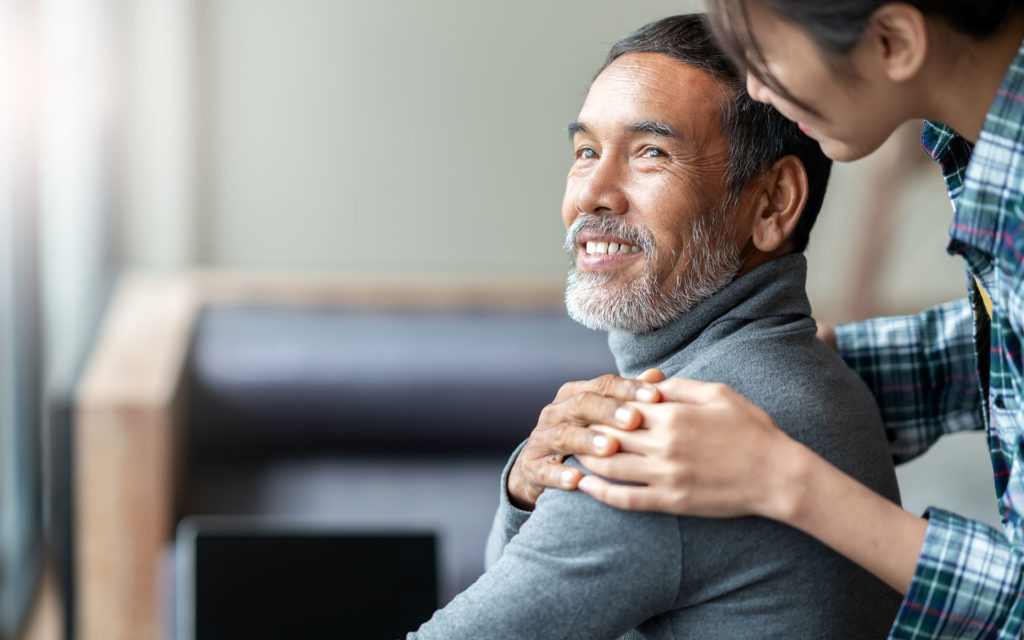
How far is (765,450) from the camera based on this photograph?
3.01 feet

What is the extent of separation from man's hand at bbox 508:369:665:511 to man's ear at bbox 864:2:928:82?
33 centimetres

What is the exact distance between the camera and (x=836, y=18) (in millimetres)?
872

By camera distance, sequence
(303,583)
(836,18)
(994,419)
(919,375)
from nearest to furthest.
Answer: (836,18)
(994,419)
(919,375)
(303,583)

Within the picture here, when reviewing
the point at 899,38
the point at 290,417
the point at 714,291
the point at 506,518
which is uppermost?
the point at 899,38

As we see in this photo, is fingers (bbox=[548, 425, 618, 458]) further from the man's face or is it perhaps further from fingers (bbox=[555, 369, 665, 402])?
the man's face

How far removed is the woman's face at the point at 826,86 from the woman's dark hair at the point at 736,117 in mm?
152

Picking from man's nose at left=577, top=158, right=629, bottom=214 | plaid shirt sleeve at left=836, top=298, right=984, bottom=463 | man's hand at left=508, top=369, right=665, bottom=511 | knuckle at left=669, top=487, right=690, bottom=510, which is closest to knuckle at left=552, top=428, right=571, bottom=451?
man's hand at left=508, top=369, right=665, bottom=511

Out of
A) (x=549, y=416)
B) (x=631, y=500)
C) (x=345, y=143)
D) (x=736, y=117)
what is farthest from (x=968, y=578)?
(x=345, y=143)

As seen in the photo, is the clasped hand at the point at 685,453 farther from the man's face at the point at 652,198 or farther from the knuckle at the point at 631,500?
the man's face at the point at 652,198

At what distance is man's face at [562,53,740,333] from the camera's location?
1116mm

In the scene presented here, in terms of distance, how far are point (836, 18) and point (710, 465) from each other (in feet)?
1.20

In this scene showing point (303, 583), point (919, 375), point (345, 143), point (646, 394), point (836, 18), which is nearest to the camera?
point (836, 18)

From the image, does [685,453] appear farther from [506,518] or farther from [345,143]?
[345,143]

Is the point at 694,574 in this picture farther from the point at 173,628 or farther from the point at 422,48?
the point at 422,48
